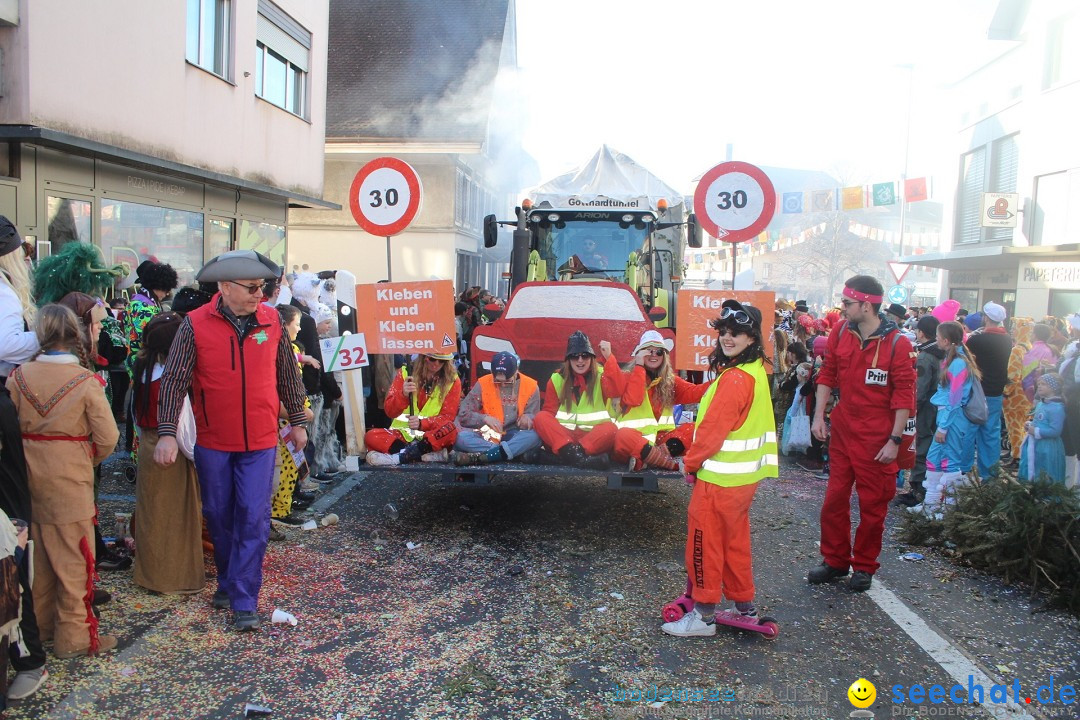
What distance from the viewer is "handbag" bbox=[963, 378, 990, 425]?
23.2 ft

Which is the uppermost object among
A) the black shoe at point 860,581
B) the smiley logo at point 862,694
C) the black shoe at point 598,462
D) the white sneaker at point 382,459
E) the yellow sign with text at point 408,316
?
the yellow sign with text at point 408,316

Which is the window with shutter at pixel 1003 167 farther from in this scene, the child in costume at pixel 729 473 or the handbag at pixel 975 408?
the child in costume at pixel 729 473

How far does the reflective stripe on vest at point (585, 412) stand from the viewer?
21.1 feet

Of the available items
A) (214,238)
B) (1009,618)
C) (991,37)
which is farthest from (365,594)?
(991,37)

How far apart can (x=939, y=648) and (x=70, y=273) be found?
18.0 ft

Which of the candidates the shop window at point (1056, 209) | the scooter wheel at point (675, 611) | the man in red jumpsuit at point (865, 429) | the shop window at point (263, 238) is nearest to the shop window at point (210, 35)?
the shop window at point (263, 238)

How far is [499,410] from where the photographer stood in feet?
21.3

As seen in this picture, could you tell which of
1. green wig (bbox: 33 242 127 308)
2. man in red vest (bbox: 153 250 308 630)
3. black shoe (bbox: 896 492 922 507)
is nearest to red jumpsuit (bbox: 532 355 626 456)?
man in red vest (bbox: 153 250 308 630)

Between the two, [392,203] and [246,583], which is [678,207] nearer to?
[392,203]

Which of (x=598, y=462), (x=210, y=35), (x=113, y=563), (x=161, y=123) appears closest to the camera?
(x=113, y=563)

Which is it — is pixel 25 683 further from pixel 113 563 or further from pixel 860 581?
pixel 860 581

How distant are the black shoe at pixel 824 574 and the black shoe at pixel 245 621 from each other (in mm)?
3431

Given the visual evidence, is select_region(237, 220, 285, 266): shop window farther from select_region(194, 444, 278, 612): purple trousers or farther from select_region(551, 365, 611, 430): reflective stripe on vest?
select_region(194, 444, 278, 612): purple trousers

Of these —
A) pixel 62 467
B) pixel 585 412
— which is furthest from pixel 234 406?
pixel 585 412
